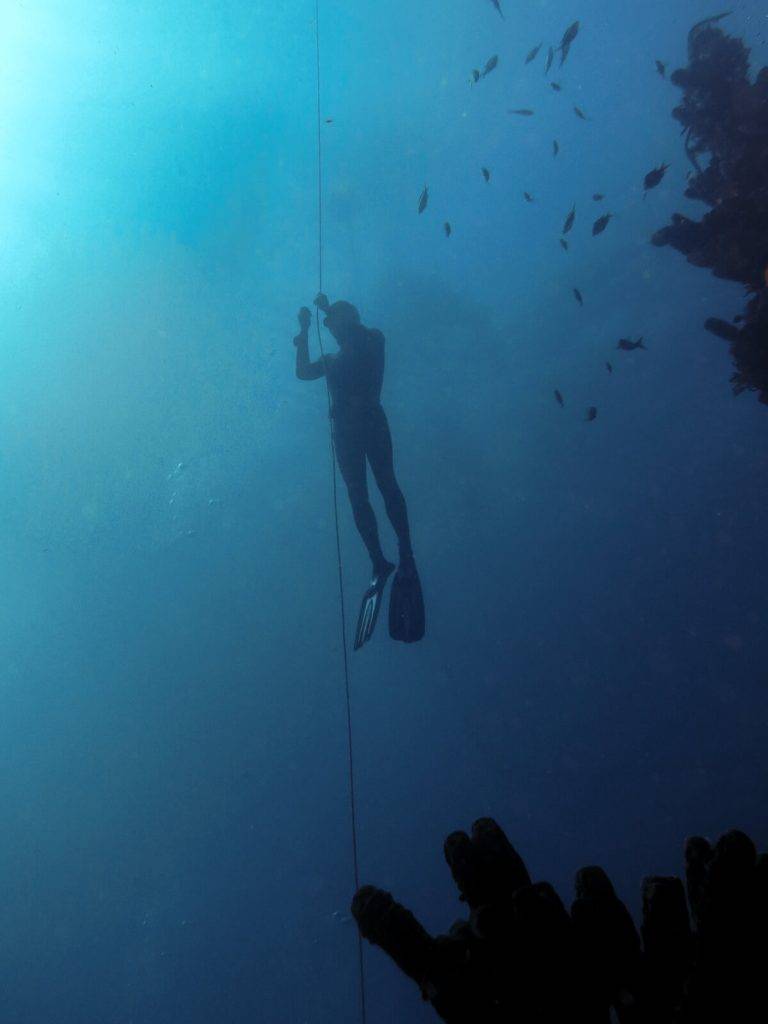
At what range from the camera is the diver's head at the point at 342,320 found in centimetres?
851

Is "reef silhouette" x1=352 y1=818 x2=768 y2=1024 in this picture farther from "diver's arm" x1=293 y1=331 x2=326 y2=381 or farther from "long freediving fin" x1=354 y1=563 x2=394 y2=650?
"diver's arm" x1=293 y1=331 x2=326 y2=381

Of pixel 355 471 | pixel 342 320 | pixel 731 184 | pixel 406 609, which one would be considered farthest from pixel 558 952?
pixel 342 320

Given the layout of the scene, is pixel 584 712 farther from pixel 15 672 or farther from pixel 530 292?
pixel 15 672

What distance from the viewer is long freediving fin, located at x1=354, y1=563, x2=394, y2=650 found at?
784 centimetres

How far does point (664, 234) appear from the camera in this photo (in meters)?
6.17

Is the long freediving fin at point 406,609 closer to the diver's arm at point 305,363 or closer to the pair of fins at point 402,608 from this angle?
the pair of fins at point 402,608

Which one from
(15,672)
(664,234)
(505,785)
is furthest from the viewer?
(15,672)

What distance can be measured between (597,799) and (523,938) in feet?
97.5

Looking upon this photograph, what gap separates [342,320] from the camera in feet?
28.0

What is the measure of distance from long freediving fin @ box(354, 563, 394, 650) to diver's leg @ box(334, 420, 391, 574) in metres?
0.34

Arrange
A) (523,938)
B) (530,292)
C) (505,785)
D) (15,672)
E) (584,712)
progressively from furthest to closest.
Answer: (15,672) → (584,712) → (505,785) → (530,292) → (523,938)

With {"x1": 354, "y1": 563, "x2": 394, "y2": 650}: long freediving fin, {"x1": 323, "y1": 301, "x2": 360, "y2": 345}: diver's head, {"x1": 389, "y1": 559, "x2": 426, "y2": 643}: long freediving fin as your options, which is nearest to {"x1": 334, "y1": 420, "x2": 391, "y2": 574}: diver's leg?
{"x1": 354, "y1": 563, "x2": 394, "y2": 650}: long freediving fin

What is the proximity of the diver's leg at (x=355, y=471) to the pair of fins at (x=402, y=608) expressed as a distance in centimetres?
61

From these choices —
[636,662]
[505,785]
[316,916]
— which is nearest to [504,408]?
[636,662]
